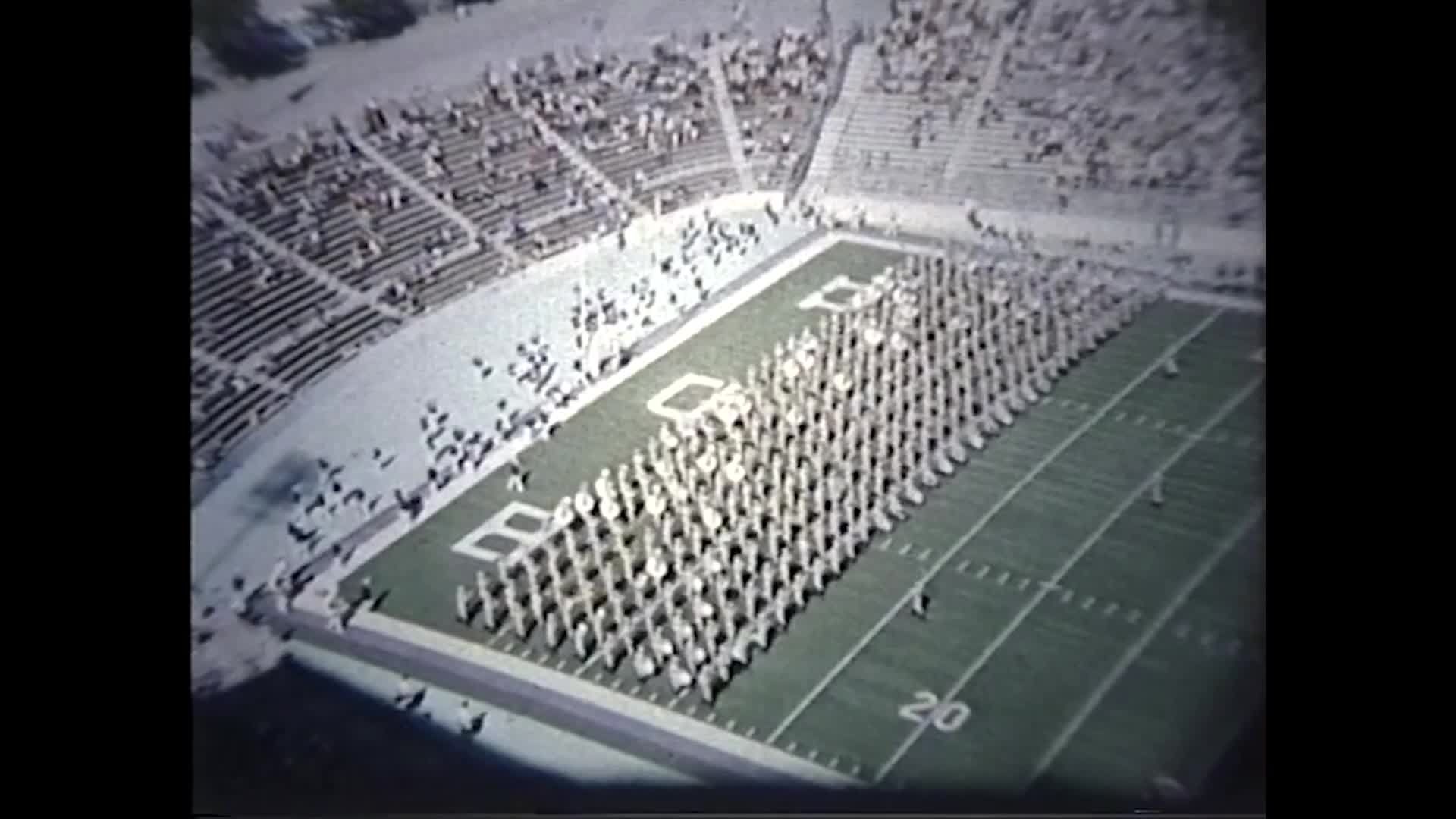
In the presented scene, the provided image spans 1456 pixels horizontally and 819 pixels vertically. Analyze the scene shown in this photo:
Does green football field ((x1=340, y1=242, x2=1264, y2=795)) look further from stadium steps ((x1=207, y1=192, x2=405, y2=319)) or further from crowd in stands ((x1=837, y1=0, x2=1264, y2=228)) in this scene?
stadium steps ((x1=207, y1=192, x2=405, y2=319))

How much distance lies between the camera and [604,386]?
4840 millimetres

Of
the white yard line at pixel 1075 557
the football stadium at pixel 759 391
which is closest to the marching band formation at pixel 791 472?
the football stadium at pixel 759 391

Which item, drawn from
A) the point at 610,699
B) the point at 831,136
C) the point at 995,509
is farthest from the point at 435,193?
the point at 995,509

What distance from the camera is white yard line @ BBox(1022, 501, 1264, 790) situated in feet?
14.6

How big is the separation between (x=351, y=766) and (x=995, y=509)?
2.13m

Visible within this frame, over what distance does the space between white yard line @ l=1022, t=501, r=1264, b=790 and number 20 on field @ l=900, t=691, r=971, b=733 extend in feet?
0.85

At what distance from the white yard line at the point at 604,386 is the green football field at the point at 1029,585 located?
0.03 meters

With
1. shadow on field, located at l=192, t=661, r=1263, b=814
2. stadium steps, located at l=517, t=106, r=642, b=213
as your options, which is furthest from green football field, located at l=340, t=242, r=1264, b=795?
stadium steps, located at l=517, t=106, r=642, b=213

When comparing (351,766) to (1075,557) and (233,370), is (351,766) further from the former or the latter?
(1075,557)

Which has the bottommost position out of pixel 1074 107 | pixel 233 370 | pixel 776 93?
pixel 233 370

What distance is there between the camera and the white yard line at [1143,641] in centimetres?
445

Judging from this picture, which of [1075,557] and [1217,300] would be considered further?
[1217,300]

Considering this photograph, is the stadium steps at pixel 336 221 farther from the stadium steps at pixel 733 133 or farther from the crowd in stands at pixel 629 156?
the stadium steps at pixel 733 133
